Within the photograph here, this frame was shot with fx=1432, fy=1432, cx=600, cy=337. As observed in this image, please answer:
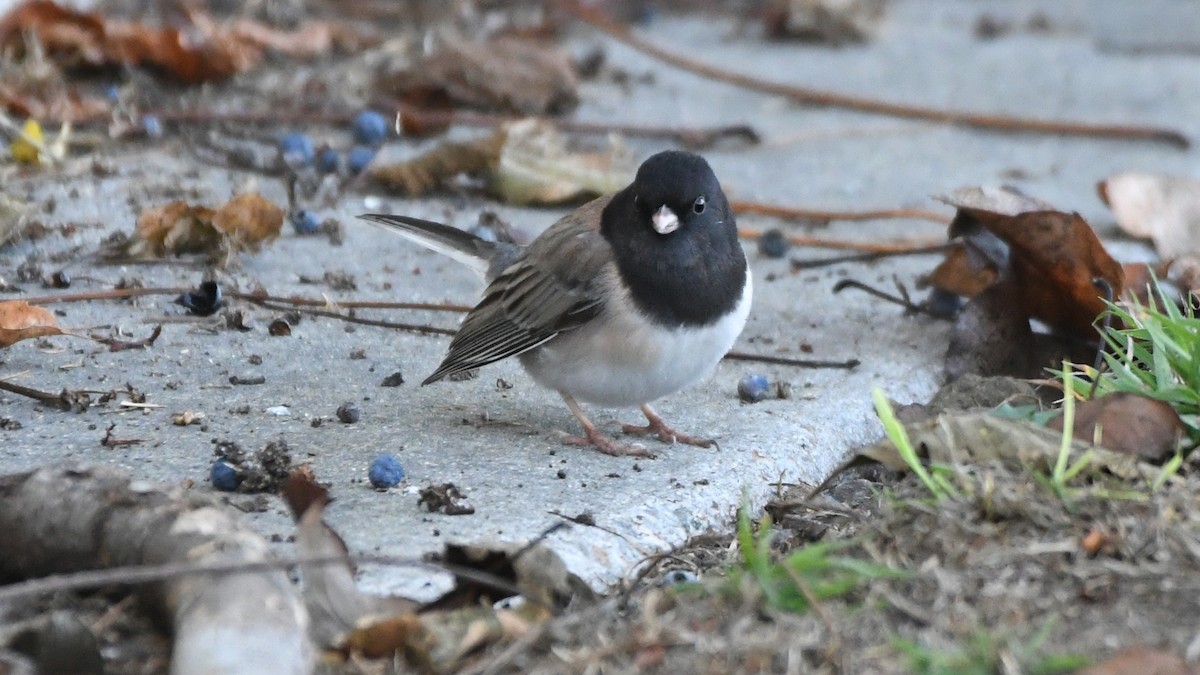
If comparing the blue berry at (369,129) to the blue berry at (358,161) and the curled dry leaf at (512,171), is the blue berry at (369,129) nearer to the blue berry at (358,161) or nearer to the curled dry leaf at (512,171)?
the blue berry at (358,161)

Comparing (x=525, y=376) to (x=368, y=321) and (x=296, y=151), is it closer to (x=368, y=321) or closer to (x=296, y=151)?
(x=368, y=321)

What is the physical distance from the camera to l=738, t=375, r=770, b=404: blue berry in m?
3.41

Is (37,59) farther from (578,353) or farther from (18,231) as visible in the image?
(578,353)

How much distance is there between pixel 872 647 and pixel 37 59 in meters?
4.16

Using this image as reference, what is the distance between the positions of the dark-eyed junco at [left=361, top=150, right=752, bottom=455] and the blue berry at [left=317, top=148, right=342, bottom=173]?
1548 millimetres

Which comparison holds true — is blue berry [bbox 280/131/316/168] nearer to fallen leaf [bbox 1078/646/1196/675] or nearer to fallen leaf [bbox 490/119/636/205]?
fallen leaf [bbox 490/119/636/205]

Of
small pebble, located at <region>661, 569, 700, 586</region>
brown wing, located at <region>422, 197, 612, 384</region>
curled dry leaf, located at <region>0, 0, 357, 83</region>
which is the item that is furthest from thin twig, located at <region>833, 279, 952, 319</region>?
curled dry leaf, located at <region>0, 0, 357, 83</region>

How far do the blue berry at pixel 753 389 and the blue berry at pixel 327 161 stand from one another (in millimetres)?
1948

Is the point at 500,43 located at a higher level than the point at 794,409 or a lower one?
higher

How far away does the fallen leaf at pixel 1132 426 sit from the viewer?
2.42 meters

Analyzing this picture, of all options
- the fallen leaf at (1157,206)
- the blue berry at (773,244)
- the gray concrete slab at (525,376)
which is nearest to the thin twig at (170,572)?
the gray concrete slab at (525,376)

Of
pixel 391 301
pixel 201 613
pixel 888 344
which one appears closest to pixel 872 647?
pixel 201 613

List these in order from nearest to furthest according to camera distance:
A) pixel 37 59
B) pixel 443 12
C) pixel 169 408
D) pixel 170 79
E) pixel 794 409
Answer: pixel 169 408 < pixel 794 409 < pixel 37 59 < pixel 170 79 < pixel 443 12

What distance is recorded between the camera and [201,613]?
1885 mm
